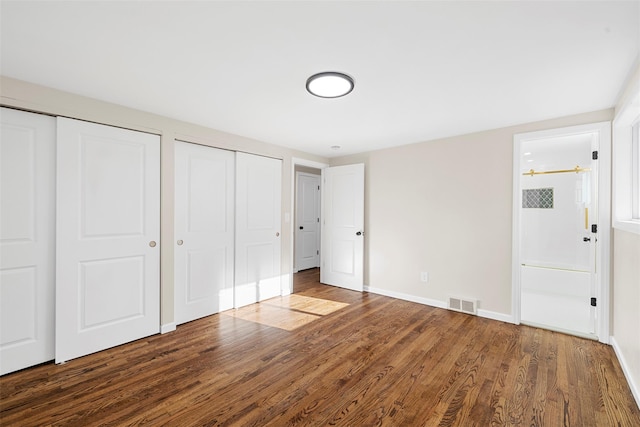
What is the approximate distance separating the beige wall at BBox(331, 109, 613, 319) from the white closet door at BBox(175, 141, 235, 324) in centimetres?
218

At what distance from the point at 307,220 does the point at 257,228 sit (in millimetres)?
2480

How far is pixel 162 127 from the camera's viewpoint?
2.97 metres

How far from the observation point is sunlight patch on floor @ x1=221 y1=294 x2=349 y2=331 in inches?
130

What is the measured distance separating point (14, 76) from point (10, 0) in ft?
3.55

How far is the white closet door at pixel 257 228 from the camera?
378cm

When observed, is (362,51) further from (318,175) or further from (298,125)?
(318,175)

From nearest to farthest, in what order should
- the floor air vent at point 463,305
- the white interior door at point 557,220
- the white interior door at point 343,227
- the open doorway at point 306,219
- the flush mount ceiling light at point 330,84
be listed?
the flush mount ceiling light at point 330,84 < the floor air vent at point 463,305 < the white interior door at point 343,227 < the white interior door at point 557,220 < the open doorway at point 306,219

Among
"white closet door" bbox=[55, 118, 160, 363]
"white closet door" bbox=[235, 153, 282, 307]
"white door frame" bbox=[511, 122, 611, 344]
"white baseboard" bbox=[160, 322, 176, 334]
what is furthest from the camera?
"white closet door" bbox=[235, 153, 282, 307]

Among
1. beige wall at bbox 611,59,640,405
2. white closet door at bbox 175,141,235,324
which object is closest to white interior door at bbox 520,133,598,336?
beige wall at bbox 611,59,640,405

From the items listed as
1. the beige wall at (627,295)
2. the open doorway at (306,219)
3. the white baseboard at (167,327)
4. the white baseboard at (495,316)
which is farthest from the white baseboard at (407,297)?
the white baseboard at (167,327)

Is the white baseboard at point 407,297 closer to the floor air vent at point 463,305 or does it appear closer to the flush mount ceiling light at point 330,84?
the floor air vent at point 463,305

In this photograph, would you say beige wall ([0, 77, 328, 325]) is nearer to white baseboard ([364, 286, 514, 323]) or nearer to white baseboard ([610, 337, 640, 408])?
white baseboard ([364, 286, 514, 323])

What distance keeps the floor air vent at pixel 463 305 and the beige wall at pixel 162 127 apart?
3003 millimetres

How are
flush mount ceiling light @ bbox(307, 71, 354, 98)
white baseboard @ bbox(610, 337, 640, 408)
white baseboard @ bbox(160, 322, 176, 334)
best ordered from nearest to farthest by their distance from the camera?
white baseboard @ bbox(610, 337, 640, 408), flush mount ceiling light @ bbox(307, 71, 354, 98), white baseboard @ bbox(160, 322, 176, 334)
